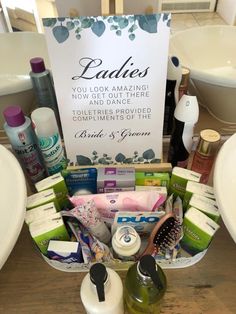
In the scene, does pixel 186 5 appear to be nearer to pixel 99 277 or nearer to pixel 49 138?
pixel 49 138

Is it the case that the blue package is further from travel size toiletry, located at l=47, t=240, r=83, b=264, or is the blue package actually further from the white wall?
the white wall

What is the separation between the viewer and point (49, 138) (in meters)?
0.57

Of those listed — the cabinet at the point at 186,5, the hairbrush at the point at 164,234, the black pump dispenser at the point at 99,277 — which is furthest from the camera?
the cabinet at the point at 186,5

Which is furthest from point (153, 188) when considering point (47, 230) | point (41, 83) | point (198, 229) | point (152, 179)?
point (41, 83)

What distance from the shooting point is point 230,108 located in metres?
0.78

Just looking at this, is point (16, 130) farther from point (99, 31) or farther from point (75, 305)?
point (75, 305)

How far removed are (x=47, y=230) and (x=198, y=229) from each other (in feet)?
0.90

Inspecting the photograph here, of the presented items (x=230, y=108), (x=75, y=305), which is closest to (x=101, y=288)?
(x=75, y=305)

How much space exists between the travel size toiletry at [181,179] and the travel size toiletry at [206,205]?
0.14ft

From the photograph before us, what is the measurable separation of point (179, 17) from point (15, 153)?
0.53 metres

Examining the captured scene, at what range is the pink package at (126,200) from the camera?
0.55m

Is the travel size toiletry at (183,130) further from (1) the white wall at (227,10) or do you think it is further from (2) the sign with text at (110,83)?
(1) the white wall at (227,10)

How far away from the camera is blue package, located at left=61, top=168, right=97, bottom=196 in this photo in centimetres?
59

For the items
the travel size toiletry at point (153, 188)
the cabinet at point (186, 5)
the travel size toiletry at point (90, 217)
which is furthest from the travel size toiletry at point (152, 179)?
the cabinet at point (186, 5)
